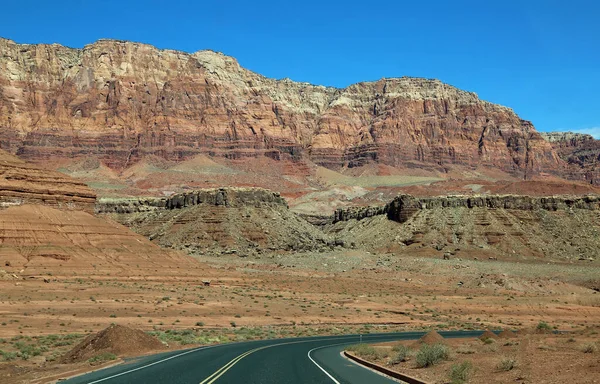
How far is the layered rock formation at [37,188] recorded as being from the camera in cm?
6450

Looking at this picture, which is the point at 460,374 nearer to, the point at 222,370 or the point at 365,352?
the point at 222,370

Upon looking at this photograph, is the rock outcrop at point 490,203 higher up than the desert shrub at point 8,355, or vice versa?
the rock outcrop at point 490,203

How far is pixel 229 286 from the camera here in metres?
67.8

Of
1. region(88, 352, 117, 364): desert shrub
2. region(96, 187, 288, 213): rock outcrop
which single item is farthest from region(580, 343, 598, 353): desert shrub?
region(96, 187, 288, 213): rock outcrop

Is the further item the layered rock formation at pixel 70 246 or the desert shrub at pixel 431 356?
the layered rock formation at pixel 70 246

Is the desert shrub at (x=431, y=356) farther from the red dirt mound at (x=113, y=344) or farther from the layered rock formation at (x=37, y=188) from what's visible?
the layered rock formation at (x=37, y=188)

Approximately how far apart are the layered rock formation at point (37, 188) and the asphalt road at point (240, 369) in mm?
41685

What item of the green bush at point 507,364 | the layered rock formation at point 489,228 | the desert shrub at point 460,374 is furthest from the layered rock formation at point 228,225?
the desert shrub at point 460,374

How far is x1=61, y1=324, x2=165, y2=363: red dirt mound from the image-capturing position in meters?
27.6

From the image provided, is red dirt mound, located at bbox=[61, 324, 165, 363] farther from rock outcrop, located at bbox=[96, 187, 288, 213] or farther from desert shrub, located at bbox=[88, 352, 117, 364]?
rock outcrop, located at bbox=[96, 187, 288, 213]

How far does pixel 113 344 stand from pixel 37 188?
42.5 metres

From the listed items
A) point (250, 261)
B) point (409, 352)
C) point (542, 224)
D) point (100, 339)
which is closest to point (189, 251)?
point (250, 261)

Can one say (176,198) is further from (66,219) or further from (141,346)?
(141,346)

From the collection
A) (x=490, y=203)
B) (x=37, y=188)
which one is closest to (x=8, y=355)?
(x=37, y=188)
